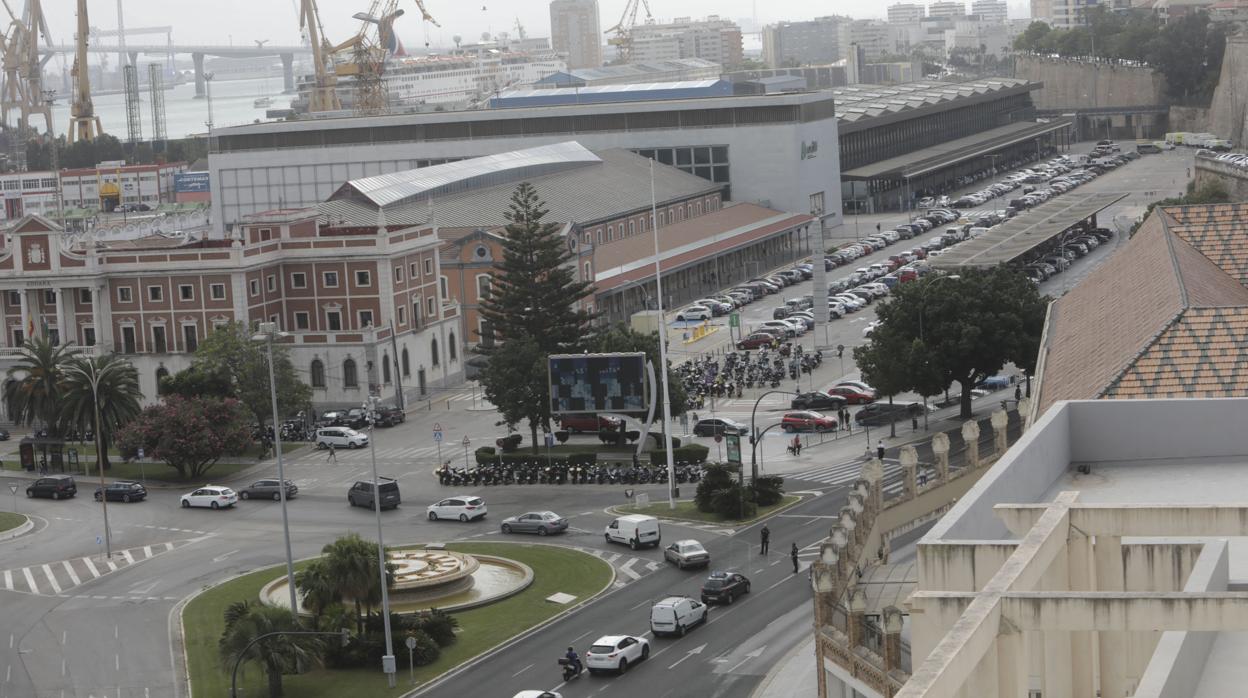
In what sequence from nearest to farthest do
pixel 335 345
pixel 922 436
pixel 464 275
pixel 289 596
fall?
pixel 289 596 → pixel 922 436 → pixel 335 345 → pixel 464 275

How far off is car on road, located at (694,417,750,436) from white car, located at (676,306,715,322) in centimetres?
2842

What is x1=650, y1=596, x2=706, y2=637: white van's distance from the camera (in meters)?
49.1

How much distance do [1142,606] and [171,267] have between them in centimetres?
7852

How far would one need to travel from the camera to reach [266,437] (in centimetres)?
8175

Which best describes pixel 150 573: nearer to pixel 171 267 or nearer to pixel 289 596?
pixel 289 596

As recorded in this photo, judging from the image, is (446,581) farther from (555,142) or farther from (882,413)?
(555,142)

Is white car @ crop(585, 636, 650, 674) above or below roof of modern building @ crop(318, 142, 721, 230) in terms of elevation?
below

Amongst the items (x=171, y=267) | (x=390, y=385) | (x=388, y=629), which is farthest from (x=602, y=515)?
(x=171, y=267)

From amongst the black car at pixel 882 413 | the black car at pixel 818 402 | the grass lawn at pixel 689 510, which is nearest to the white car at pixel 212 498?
the grass lawn at pixel 689 510

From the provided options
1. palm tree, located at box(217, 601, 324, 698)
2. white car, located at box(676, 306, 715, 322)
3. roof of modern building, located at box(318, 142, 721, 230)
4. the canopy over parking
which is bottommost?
palm tree, located at box(217, 601, 324, 698)

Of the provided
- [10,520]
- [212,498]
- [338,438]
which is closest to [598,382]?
[338,438]

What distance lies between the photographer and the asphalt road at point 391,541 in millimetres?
47719

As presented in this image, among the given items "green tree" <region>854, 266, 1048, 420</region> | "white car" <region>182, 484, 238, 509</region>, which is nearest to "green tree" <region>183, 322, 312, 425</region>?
"white car" <region>182, 484, 238, 509</region>

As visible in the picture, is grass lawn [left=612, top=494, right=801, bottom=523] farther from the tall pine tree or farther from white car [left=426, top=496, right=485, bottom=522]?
the tall pine tree
